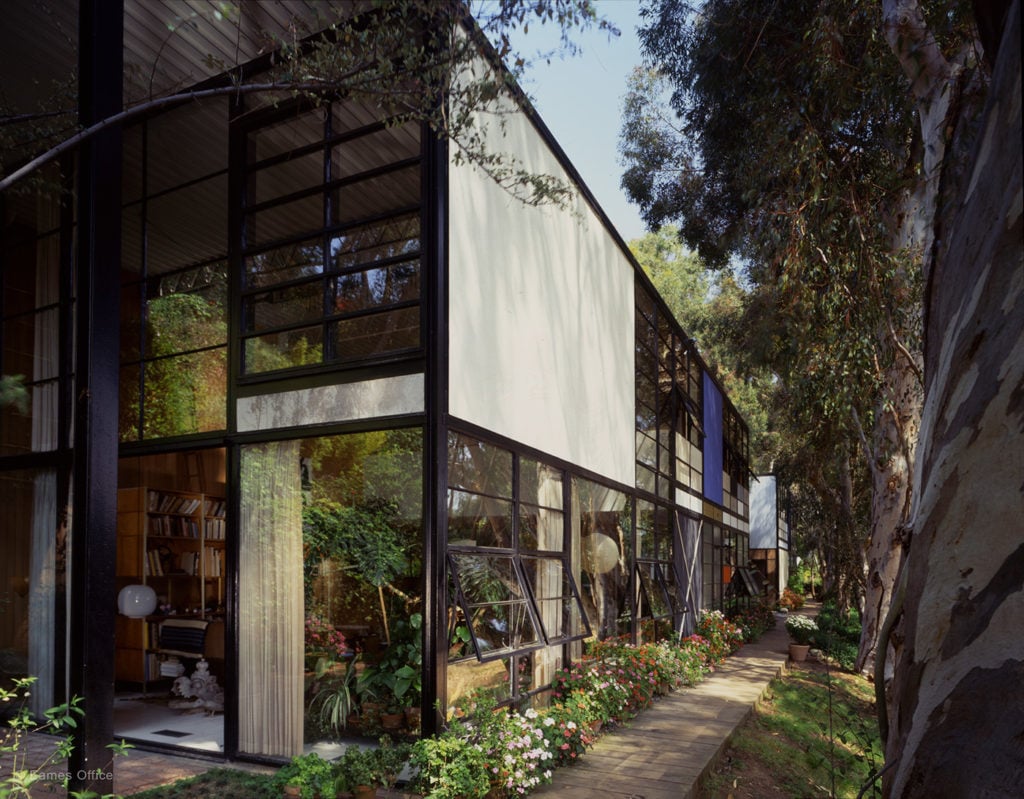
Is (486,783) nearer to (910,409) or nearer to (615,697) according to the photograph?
(615,697)

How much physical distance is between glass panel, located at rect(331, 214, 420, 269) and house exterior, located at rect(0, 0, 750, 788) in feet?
0.07

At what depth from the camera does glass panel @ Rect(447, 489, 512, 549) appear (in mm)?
5684

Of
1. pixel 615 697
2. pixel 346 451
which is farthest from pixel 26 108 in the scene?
pixel 615 697

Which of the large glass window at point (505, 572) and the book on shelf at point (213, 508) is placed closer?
the large glass window at point (505, 572)

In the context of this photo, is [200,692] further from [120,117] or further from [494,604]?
[120,117]

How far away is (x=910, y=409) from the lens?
33.7 feet

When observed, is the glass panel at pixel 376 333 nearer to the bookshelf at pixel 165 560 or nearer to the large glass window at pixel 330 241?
the large glass window at pixel 330 241

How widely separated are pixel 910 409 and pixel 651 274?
22.4 m

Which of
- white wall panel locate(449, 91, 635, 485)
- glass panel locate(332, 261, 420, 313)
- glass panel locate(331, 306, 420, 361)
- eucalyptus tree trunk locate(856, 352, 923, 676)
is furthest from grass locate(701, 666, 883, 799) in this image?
glass panel locate(332, 261, 420, 313)

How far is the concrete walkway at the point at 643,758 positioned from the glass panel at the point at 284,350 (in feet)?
9.61

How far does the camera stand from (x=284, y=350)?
6270 millimetres

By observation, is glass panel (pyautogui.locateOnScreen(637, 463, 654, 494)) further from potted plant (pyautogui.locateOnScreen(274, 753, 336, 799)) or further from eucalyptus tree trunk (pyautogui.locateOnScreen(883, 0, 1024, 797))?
eucalyptus tree trunk (pyautogui.locateOnScreen(883, 0, 1024, 797))

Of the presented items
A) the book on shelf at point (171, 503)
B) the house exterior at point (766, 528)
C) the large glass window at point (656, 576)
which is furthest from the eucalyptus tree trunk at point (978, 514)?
the house exterior at point (766, 528)

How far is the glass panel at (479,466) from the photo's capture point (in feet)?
18.8
